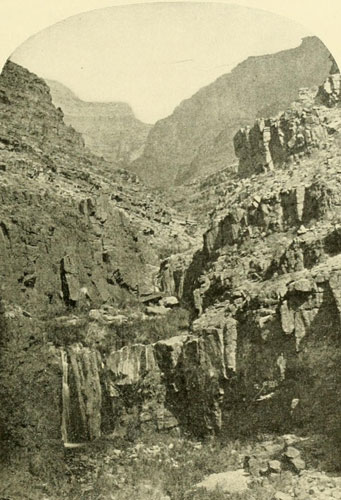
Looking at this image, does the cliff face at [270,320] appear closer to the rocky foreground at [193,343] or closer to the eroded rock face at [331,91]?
the rocky foreground at [193,343]

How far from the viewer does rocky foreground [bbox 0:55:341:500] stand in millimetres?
16375

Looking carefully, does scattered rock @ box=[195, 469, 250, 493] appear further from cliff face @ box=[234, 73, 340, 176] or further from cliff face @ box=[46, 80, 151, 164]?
cliff face @ box=[46, 80, 151, 164]

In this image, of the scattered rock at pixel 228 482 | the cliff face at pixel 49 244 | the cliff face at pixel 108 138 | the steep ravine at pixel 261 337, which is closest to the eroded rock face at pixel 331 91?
the steep ravine at pixel 261 337

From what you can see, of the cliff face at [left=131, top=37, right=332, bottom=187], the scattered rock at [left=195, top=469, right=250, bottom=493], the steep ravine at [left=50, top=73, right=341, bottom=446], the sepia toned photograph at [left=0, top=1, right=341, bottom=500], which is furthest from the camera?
the cliff face at [left=131, top=37, right=332, bottom=187]

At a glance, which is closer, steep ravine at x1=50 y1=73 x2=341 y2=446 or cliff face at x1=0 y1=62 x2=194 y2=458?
cliff face at x1=0 y1=62 x2=194 y2=458

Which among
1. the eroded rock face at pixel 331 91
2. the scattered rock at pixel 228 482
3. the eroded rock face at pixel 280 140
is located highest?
the eroded rock face at pixel 331 91

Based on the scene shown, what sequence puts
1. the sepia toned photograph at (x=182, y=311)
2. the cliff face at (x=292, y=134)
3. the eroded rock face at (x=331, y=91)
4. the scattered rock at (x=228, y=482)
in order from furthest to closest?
the eroded rock face at (x=331, y=91), the cliff face at (x=292, y=134), the sepia toned photograph at (x=182, y=311), the scattered rock at (x=228, y=482)

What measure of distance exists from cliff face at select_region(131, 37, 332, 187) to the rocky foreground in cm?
948

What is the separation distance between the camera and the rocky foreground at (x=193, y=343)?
1638 cm

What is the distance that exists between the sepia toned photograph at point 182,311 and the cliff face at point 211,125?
5.30 metres

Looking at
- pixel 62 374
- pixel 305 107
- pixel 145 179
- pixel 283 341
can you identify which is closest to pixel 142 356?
pixel 62 374

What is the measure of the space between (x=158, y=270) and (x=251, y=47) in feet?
59.5

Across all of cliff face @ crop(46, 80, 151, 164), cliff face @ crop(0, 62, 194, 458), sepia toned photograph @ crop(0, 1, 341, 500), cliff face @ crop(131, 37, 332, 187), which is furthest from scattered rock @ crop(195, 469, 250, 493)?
cliff face @ crop(46, 80, 151, 164)

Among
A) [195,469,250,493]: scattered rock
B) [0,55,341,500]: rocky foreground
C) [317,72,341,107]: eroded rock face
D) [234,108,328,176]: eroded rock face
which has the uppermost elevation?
[317,72,341,107]: eroded rock face
